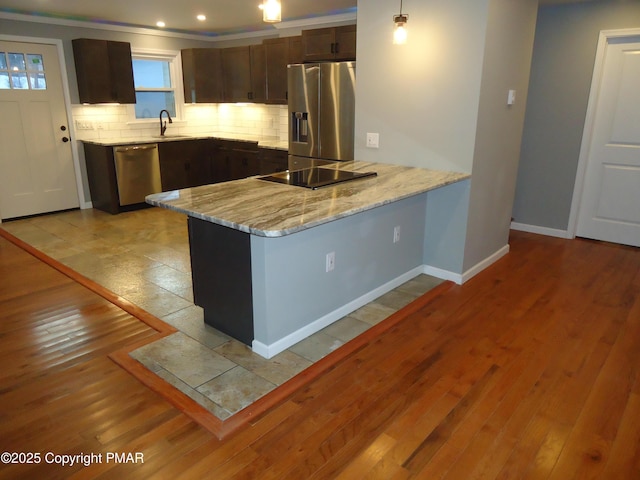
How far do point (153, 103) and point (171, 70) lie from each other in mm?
A: 552

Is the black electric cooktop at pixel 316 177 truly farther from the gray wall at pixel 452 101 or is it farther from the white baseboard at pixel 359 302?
the white baseboard at pixel 359 302

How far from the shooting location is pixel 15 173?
522cm

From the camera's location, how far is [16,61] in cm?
502

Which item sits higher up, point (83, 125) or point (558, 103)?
point (558, 103)

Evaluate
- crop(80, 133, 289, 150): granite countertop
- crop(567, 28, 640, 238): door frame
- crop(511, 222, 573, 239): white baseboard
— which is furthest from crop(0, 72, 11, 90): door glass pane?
crop(567, 28, 640, 238): door frame

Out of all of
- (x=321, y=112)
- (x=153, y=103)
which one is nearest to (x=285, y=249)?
(x=321, y=112)

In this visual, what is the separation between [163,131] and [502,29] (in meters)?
4.66

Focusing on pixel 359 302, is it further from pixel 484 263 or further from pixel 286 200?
pixel 484 263

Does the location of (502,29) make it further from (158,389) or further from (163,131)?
(163,131)

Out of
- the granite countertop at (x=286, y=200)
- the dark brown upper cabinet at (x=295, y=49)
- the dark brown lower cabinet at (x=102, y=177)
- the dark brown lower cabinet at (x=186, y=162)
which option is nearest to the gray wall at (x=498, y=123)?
the granite countertop at (x=286, y=200)

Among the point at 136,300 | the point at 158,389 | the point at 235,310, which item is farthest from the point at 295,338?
the point at 136,300

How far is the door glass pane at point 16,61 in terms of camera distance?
16.3ft

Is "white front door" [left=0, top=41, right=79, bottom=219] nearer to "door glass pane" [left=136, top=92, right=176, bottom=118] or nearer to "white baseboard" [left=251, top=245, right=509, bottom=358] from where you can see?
"door glass pane" [left=136, top=92, right=176, bottom=118]

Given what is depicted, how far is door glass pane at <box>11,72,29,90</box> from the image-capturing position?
5.02 metres
